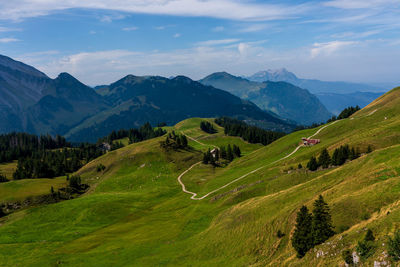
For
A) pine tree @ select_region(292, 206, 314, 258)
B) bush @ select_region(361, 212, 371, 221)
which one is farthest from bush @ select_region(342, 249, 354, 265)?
bush @ select_region(361, 212, 371, 221)

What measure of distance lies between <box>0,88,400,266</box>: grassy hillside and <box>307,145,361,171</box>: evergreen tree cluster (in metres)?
3.56

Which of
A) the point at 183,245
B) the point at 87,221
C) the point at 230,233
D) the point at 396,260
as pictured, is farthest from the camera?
the point at 87,221

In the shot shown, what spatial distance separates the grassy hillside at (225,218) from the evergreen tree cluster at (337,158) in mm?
3557

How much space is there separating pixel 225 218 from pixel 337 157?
38.0m

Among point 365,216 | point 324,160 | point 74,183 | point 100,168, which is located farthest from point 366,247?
point 100,168

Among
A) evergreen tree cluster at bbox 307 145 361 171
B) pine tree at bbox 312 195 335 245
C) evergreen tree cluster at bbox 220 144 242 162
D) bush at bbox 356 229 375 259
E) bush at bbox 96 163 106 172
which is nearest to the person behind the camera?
bush at bbox 356 229 375 259

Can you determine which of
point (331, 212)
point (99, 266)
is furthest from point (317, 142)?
point (99, 266)

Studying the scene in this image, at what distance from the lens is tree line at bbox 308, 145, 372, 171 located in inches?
3012

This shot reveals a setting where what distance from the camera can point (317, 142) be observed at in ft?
399

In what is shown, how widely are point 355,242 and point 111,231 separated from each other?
2723 inches

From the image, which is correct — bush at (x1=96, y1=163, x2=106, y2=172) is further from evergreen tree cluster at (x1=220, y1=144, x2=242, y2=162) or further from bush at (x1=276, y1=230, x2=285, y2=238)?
bush at (x1=276, y1=230, x2=285, y2=238)

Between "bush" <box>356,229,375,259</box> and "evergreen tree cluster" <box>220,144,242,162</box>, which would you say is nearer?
"bush" <box>356,229,375,259</box>

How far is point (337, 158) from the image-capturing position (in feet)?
252

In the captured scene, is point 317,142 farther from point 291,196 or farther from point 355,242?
point 355,242
